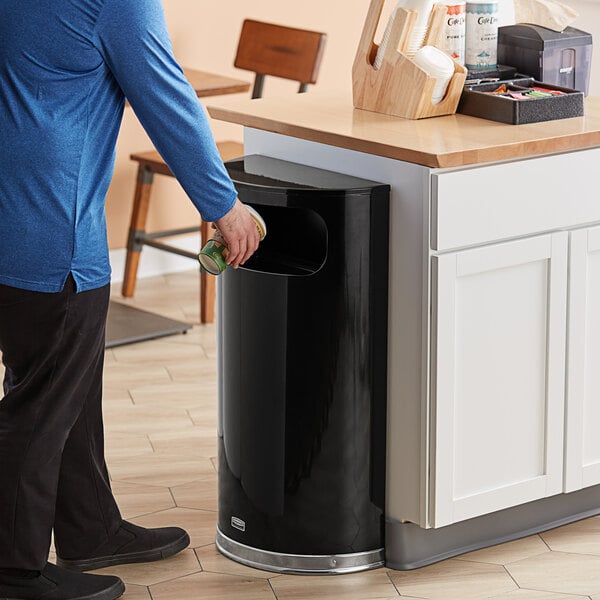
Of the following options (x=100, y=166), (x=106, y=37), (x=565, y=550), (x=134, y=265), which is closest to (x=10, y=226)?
(x=100, y=166)

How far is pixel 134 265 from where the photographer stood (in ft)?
15.0

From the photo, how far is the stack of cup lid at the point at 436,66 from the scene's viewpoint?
2.59 m

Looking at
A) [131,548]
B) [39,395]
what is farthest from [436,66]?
[131,548]

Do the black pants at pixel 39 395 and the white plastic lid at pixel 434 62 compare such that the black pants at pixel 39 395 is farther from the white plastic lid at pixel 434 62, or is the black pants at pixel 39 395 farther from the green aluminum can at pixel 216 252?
the white plastic lid at pixel 434 62

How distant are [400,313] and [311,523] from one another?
0.45m

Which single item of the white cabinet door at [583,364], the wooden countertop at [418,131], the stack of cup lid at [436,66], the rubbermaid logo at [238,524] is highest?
the stack of cup lid at [436,66]

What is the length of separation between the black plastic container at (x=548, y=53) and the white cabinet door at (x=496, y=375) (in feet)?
1.44

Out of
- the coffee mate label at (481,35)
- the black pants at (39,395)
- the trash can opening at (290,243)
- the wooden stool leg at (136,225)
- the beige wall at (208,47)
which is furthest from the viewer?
the beige wall at (208,47)

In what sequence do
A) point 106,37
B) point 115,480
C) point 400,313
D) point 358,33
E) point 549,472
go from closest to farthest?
point 106,37, point 400,313, point 549,472, point 115,480, point 358,33

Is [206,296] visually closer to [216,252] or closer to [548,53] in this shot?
[548,53]

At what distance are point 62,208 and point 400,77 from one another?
0.77 meters

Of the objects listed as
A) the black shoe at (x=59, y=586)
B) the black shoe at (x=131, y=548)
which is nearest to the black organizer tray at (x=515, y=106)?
the black shoe at (x=131, y=548)

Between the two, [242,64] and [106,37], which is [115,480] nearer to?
[106,37]

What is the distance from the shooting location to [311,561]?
262 centimetres
